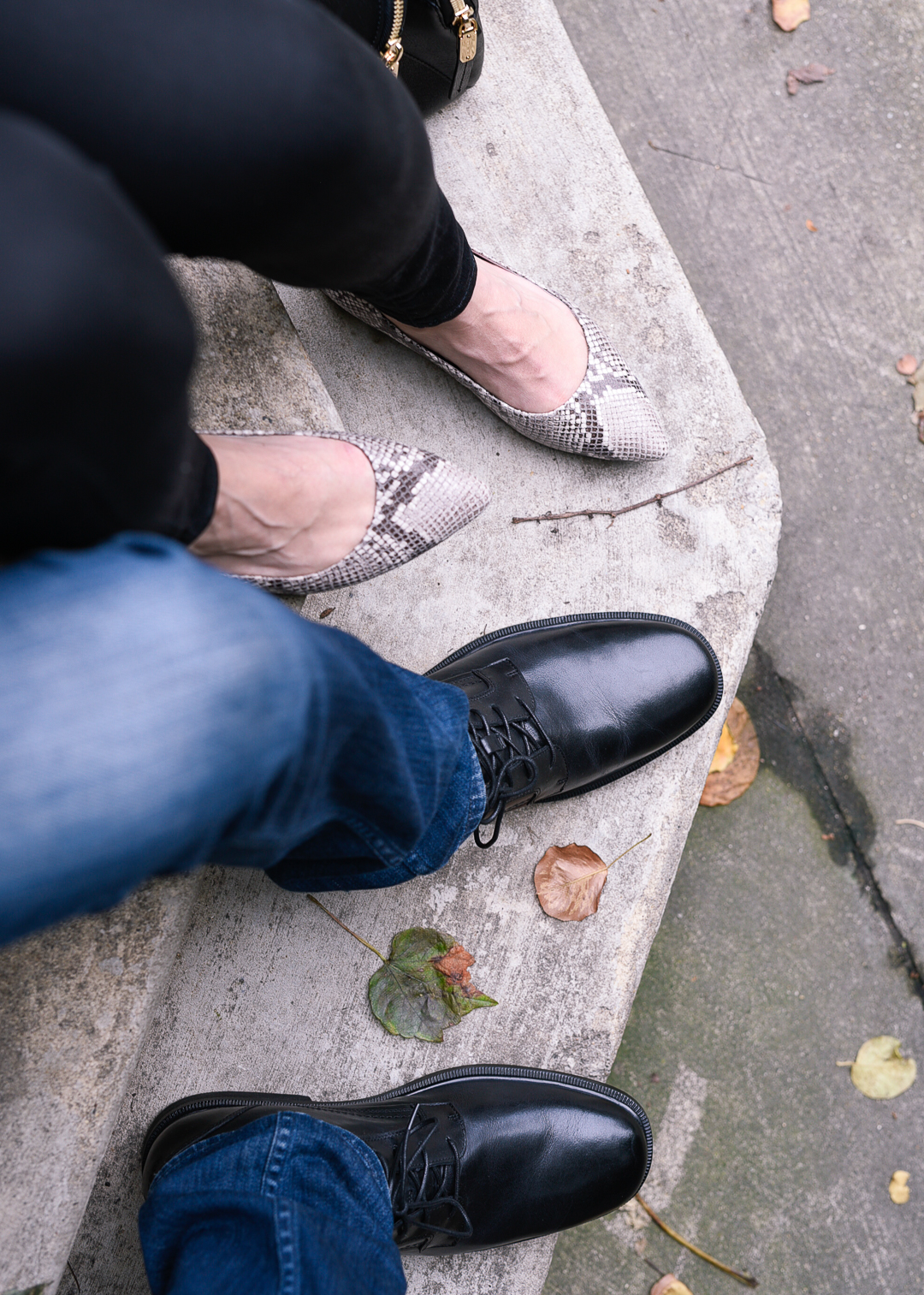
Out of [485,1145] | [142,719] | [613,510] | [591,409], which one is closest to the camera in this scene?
[142,719]

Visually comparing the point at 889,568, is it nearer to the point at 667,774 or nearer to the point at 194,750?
the point at 667,774

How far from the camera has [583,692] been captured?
1568mm

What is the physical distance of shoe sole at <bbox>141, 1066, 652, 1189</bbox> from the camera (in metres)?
1.33

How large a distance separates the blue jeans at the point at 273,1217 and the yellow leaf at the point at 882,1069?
1.10 m

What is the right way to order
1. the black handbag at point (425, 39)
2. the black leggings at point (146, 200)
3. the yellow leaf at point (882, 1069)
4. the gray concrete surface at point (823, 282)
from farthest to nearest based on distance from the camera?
the gray concrete surface at point (823, 282) → the yellow leaf at point (882, 1069) → the black handbag at point (425, 39) → the black leggings at point (146, 200)

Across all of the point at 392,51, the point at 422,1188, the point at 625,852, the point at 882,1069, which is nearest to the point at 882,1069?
the point at 882,1069

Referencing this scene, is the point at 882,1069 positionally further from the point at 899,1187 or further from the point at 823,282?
the point at 823,282

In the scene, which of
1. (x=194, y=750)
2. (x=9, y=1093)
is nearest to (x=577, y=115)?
(x=194, y=750)

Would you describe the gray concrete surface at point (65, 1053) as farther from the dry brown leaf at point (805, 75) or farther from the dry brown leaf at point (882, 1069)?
the dry brown leaf at point (805, 75)

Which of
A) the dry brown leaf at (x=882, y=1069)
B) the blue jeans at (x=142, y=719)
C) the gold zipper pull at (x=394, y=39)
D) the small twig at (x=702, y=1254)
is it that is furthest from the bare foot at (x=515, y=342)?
Result: the small twig at (x=702, y=1254)

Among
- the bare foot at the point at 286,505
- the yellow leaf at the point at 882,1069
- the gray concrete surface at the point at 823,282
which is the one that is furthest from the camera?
the gray concrete surface at the point at 823,282

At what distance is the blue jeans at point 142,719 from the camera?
669 mm

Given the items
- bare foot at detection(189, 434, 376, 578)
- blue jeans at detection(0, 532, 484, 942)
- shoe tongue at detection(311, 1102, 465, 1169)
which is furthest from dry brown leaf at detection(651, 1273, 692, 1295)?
bare foot at detection(189, 434, 376, 578)

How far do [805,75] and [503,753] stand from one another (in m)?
1.87
